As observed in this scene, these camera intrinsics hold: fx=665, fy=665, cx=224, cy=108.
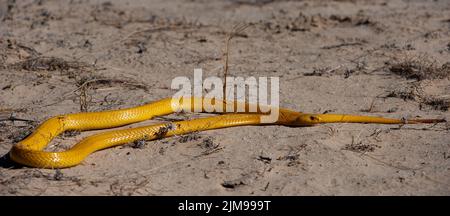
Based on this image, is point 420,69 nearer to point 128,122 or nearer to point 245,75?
point 245,75

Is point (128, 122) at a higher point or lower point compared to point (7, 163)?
higher

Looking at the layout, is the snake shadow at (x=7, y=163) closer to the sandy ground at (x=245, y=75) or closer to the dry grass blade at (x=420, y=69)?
the sandy ground at (x=245, y=75)

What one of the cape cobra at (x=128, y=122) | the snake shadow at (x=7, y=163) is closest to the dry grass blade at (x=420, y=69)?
the cape cobra at (x=128, y=122)

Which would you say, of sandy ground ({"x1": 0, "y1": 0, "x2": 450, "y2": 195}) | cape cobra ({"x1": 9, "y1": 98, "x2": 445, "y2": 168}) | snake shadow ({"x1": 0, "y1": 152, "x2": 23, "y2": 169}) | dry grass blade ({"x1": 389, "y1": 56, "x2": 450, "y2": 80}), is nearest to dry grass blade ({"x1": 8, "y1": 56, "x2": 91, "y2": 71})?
sandy ground ({"x1": 0, "y1": 0, "x2": 450, "y2": 195})

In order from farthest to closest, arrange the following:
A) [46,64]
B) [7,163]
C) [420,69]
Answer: [46,64]
[420,69]
[7,163]

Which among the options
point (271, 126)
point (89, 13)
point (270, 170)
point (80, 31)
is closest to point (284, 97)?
point (271, 126)

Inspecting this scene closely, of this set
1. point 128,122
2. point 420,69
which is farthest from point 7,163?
point 420,69
